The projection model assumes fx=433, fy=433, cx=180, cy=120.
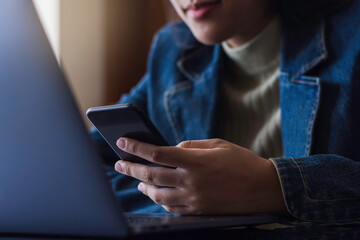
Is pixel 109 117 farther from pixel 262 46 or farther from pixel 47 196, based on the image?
pixel 262 46

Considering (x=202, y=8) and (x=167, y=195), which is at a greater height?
(x=202, y=8)

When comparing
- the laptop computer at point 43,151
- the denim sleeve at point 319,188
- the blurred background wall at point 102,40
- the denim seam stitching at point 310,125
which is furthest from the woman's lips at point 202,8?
the blurred background wall at point 102,40

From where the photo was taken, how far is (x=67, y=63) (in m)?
1.82

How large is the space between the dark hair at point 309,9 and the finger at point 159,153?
0.56m

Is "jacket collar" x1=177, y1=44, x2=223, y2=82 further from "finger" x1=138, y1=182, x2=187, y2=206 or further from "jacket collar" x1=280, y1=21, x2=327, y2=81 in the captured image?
"finger" x1=138, y1=182, x2=187, y2=206

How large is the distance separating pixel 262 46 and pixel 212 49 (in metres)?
0.14

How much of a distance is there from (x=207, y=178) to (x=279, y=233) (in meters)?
0.09

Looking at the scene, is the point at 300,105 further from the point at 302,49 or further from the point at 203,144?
the point at 203,144

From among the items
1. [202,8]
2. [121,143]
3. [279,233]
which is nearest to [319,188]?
[279,233]

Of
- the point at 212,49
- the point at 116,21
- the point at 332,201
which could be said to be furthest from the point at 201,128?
the point at 116,21

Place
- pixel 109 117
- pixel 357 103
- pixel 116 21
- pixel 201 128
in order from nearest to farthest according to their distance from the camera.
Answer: pixel 109 117
pixel 357 103
pixel 201 128
pixel 116 21

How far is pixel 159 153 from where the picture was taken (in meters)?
0.42

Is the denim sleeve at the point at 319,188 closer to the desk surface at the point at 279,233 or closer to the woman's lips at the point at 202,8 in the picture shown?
the desk surface at the point at 279,233

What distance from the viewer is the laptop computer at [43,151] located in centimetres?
30
